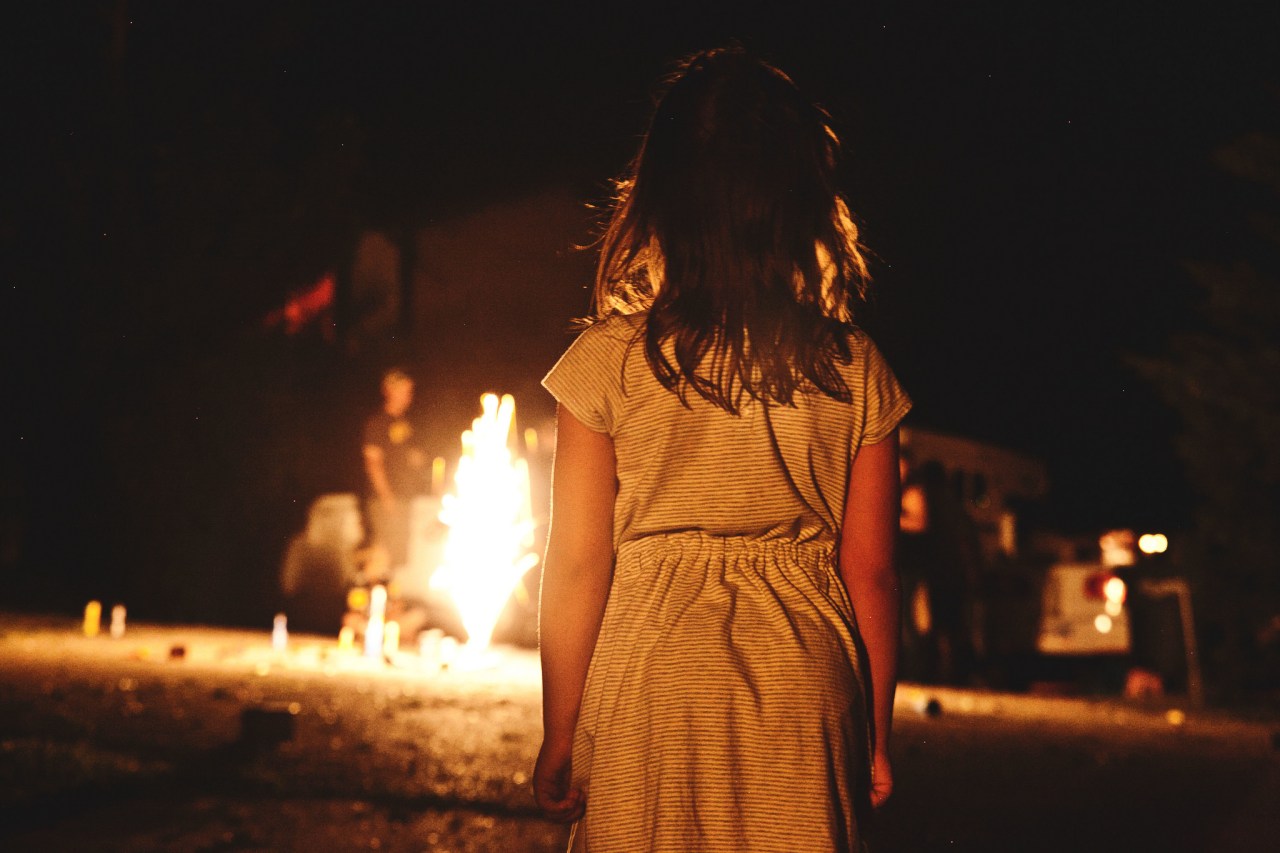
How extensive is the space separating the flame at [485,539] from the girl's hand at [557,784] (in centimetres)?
1094

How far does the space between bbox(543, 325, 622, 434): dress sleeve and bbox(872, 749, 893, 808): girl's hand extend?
0.72m

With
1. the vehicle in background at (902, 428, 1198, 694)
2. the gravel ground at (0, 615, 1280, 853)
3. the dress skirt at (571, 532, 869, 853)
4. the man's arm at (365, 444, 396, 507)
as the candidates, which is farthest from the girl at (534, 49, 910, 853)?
the man's arm at (365, 444, 396, 507)

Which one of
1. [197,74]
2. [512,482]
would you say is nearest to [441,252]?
[512,482]

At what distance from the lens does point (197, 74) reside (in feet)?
26.0

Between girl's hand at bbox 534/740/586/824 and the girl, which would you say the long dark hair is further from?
girl's hand at bbox 534/740/586/824

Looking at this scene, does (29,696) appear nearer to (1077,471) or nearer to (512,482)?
(512,482)

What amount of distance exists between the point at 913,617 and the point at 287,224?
7057 mm

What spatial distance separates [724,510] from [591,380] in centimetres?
33

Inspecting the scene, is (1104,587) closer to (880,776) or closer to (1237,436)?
(1237,436)

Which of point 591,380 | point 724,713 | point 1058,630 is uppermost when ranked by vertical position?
point 591,380

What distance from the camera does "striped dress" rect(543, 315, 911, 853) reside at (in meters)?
1.96

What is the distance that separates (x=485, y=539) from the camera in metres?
13.3

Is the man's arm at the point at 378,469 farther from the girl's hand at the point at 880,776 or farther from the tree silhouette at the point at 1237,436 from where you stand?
the girl's hand at the point at 880,776

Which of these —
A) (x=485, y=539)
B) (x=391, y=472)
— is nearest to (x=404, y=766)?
(x=485, y=539)
